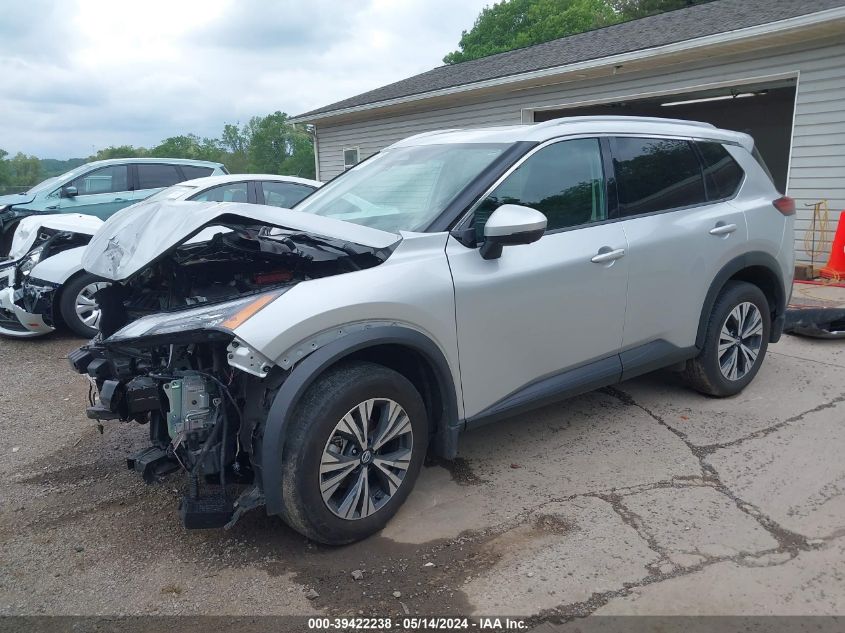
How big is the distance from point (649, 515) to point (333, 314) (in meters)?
1.81

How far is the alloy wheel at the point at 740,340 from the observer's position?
4.51 m

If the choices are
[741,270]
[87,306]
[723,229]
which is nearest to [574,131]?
[723,229]

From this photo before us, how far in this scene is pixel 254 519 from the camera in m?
3.19

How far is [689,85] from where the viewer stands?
32.4 ft

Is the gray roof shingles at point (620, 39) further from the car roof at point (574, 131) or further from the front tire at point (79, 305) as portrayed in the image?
the front tire at point (79, 305)

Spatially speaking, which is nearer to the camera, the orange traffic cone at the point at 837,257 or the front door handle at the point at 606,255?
the front door handle at the point at 606,255

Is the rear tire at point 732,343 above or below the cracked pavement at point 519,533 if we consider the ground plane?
above

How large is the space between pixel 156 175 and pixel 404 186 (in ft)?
28.6

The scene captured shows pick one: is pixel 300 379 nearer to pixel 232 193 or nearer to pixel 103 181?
pixel 232 193

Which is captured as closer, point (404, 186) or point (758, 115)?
point (404, 186)

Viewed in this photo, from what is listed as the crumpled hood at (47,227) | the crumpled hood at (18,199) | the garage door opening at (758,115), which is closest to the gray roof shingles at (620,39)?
the garage door opening at (758,115)

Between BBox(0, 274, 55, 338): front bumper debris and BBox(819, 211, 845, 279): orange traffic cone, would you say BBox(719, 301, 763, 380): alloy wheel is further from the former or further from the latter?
BBox(0, 274, 55, 338): front bumper debris

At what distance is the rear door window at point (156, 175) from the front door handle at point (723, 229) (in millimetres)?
9445

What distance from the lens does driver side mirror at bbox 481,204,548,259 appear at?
9.87 feet
